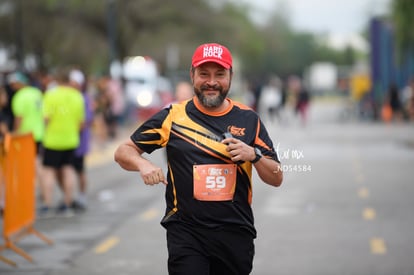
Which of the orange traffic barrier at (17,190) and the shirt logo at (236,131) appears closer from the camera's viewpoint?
the shirt logo at (236,131)

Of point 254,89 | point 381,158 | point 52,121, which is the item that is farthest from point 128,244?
point 254,89

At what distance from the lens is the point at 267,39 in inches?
5404

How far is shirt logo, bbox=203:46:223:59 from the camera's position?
5039 millimetres

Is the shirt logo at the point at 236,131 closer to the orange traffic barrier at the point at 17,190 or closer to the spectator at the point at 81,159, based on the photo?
the orange traffic barrier at the point at 17,190

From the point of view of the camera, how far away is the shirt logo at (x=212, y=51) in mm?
5039

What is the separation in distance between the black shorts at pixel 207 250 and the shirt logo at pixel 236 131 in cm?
53

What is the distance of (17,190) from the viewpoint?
400 inches

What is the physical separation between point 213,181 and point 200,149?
195 millimetres

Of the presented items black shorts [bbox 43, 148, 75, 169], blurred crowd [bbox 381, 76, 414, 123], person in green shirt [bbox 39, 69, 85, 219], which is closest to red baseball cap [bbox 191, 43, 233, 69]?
person in green shirt [bbox 39, 69, 85, 219]

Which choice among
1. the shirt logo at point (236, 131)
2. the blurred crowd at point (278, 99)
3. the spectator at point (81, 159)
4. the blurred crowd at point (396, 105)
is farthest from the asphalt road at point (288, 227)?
the blurred crowd at point (396, 105)

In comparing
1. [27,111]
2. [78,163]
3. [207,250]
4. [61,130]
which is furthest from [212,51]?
[27,111]

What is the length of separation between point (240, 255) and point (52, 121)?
798cm

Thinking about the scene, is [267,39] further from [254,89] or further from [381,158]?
[381,158]

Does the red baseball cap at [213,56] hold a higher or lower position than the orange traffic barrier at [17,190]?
higher
